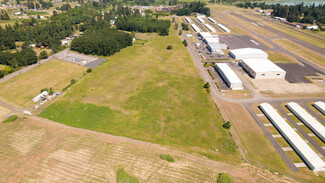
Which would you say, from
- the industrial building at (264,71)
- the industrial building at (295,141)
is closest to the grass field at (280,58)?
the industrial building at (264,71)

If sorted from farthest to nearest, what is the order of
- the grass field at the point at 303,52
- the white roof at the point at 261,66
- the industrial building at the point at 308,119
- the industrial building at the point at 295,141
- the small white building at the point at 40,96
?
the grass field at the point at 303,52 < the white roof at the point at 261,66 < the small white building at the point at 40,96 < the industrial building at the point at 308,119 < the industrial building at the point at 295,141

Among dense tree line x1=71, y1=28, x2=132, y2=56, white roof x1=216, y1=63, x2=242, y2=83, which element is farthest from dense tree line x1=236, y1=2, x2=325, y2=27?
dense tree line x1=71, y1=28, x2=132, y2=56

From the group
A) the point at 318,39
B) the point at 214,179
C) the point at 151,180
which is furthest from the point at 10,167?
the point at 318,39

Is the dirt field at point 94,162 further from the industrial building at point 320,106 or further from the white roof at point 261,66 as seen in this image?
the white roof at point 261,66

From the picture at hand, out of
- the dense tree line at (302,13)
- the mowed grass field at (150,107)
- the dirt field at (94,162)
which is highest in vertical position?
the dense tree line at (302,13)

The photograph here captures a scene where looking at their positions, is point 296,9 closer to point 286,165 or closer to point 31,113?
point 286,165

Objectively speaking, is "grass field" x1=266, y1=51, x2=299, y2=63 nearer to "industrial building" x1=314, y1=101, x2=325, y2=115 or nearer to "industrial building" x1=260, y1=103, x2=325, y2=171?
"industrial building" x1=314, y1=101, x2=325, y2=115
